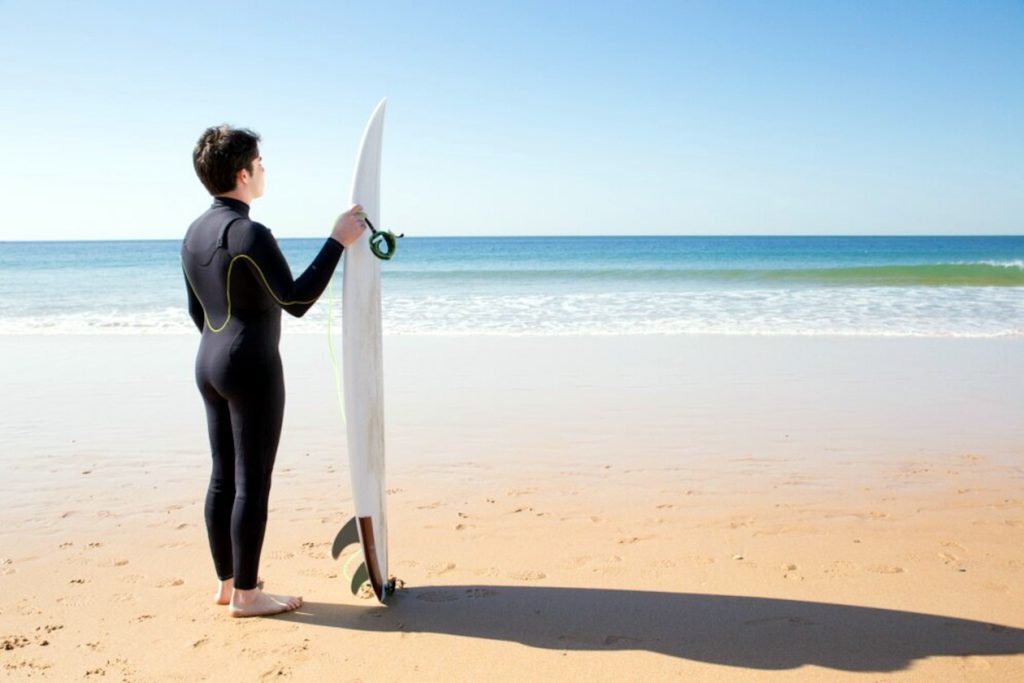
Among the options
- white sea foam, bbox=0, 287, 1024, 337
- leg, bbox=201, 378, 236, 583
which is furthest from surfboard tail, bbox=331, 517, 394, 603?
white sea foam, bbox=0, 287, 1024, 337

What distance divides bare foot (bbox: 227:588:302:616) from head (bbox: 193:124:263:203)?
4.37 ft

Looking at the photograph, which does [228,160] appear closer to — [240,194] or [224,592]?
[240,194]

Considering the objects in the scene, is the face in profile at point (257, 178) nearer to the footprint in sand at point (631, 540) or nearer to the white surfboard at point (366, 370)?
the white surfboard at point (366, 370)

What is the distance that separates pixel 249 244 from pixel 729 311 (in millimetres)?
11620

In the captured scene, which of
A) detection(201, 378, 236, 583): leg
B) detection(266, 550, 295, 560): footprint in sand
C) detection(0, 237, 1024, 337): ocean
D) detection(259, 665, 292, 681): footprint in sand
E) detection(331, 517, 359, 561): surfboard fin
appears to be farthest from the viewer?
detection(0, 237, 1024, 337): ocean

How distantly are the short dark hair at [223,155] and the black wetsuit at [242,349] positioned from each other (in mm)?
71

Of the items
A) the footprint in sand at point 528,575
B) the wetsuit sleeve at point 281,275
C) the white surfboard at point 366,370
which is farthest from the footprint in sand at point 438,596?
the wetsuit sleeve at point 281,275

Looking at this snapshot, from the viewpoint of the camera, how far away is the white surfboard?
288cm

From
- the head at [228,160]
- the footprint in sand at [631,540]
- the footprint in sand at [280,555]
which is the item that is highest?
the head at [228,160]

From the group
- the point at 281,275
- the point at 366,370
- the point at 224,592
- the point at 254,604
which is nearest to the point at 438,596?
the point at 254,604

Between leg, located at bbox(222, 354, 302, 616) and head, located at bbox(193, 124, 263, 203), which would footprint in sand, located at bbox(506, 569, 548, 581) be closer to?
leg, located at bbox(222, 354, 302, 616)

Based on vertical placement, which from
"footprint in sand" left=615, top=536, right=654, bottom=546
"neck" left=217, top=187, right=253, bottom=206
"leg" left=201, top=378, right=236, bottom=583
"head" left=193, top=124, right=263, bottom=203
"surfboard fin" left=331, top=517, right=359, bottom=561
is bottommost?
"footprint in sand" left=615, top=536, right=654, bottom=546

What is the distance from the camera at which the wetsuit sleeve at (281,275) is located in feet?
8.22

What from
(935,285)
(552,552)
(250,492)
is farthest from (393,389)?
(935,285)
